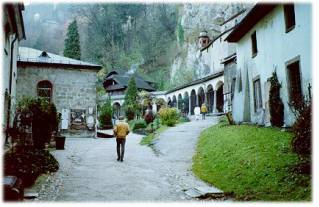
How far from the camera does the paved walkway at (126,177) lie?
7.23 m

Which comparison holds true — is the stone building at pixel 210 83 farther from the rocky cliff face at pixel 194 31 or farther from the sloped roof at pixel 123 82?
the sloped roof at pixel 123 82

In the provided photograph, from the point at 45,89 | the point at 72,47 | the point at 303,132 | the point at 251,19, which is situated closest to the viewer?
the point at 303,132

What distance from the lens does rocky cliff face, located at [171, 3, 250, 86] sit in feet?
181

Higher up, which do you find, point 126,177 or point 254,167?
point 254,167

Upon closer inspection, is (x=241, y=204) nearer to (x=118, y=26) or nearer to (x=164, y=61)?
→ (x=164, y=61)

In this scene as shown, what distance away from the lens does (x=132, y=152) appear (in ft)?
48.4

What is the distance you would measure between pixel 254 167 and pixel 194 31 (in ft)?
173

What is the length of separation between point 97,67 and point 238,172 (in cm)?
1621

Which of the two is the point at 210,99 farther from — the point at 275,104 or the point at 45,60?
the point at 275,104

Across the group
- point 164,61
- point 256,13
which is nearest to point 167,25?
point 164,61

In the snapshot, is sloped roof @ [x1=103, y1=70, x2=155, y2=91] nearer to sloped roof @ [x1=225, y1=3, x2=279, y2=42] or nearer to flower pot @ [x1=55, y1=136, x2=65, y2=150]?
sloped roof @ [x1=225, y1=3, x2=279, y2=42]

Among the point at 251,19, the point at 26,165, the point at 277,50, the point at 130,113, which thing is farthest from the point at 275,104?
the point at 130,113

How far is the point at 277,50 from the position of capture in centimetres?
1455

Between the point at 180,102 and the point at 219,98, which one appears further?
the point at 180,102
